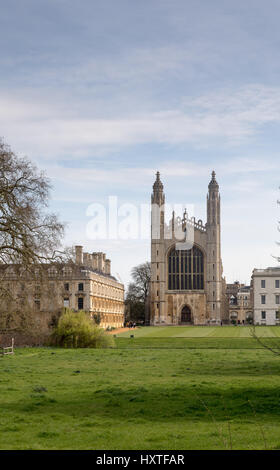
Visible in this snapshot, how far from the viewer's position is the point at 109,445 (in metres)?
9.43

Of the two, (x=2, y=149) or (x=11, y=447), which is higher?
(x=2, y=149)

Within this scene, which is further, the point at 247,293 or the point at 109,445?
the point at 247,293

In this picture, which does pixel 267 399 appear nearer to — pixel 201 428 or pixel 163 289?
pixel 201 428

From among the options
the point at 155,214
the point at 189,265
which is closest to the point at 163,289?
the point at 189,265

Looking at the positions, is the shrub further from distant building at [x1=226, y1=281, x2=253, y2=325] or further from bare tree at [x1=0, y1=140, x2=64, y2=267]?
distant building at [x1=226, y1=281, x2=253, y2=325]

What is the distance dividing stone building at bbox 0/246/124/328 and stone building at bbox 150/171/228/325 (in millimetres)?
7646

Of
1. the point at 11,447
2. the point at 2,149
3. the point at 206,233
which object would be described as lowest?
the point at 11,447

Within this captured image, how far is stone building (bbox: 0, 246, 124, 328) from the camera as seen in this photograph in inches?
985

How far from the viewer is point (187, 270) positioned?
101 metres

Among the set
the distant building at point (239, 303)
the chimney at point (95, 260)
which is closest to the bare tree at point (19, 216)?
the chimney at point (95, 260)

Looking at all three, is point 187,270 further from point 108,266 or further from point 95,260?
point 95,260

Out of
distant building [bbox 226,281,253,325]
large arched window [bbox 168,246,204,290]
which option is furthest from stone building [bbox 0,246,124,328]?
distant building [bbox 226,281,253,325]

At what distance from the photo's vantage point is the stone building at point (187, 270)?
98.2 meters

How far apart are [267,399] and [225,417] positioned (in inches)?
86.0
